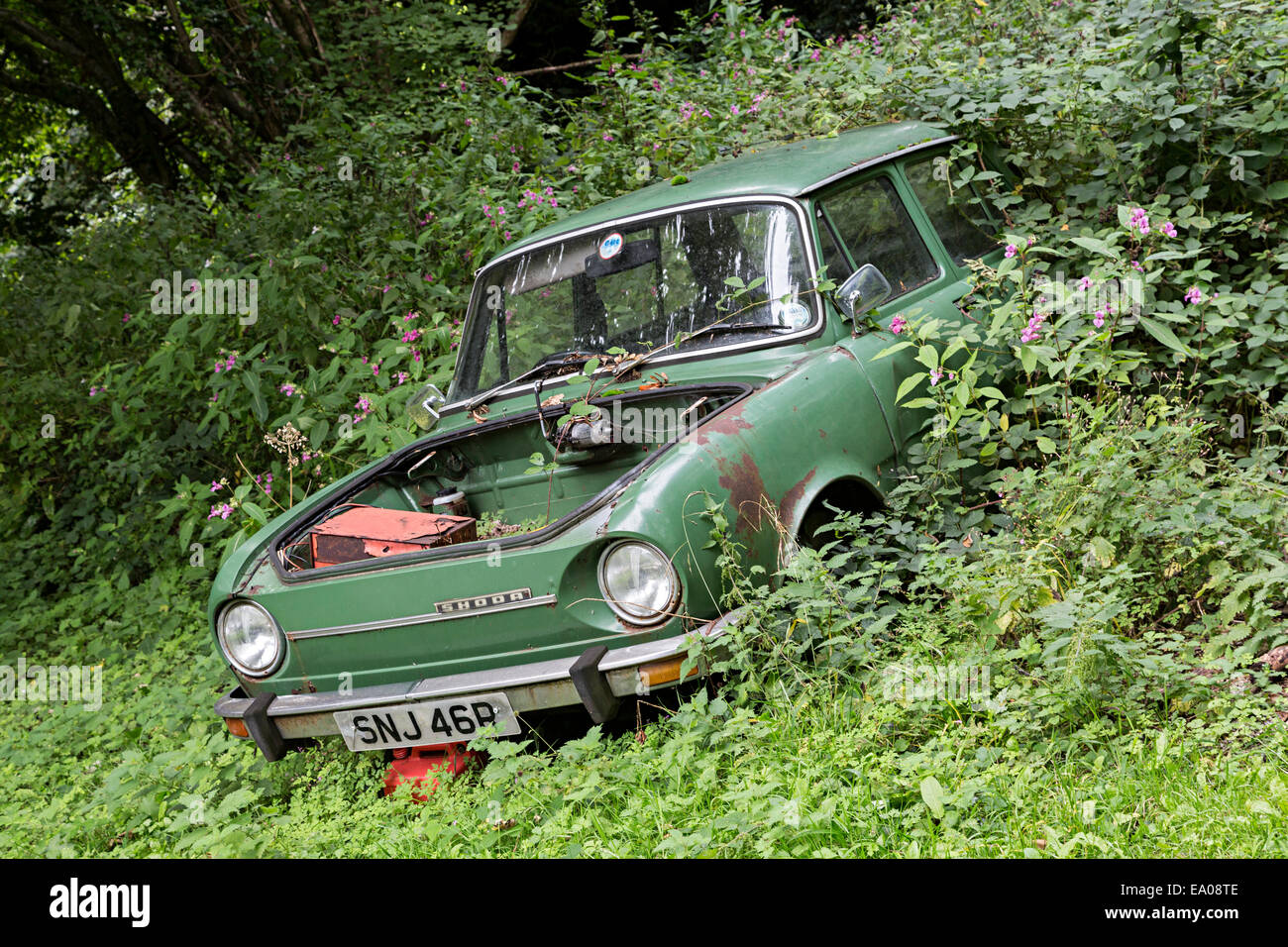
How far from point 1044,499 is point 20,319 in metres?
7.67

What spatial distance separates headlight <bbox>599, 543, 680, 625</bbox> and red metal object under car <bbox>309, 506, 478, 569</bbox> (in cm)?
88

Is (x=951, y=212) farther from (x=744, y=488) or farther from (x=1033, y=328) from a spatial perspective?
(x=744, y=488)

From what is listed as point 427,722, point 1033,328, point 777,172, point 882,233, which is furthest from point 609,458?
point 1033,328

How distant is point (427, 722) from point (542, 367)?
66.8 inches

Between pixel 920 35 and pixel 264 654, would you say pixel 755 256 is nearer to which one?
pixel 264 654

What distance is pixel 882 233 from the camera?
15.1 ft

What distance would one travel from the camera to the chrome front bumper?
3.13 m

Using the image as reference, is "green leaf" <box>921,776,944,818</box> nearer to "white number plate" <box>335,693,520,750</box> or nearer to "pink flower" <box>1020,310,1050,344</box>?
"white number plate" <box>335,693,520,750</box>

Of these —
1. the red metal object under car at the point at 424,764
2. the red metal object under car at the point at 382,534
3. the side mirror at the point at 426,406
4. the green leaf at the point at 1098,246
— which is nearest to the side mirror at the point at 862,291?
the green leaf at the point at 1098,246

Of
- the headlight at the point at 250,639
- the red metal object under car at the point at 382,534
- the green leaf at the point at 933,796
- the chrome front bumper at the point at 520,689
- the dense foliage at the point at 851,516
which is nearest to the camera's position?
the green leaf at the point at 933,796

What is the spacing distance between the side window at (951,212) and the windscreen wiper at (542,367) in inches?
68.4

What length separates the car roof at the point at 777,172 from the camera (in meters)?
4.41

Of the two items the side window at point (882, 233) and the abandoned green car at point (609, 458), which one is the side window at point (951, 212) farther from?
the side window at point (882, 233)

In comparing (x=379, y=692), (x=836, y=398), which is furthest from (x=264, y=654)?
(x=836, y=398)
